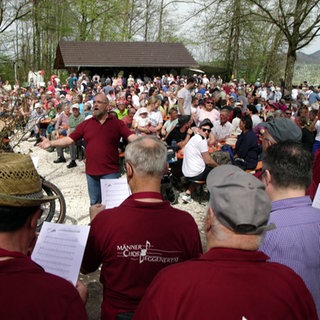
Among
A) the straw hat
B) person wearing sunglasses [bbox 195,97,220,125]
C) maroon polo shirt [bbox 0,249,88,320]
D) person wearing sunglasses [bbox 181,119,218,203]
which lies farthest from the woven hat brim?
person wearing sunglasses [bbox 195,97,220,125]

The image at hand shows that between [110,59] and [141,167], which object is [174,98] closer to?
[141,167]

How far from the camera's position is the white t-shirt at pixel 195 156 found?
19.4 feet

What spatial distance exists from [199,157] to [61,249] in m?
A: 4.36

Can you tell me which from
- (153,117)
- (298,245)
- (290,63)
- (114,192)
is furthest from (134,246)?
(290,63)

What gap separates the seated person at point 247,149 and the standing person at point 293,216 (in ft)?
14.2

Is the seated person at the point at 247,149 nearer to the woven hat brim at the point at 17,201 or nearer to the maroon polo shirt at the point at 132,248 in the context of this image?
the maroon polo shirt at the point at 132,248

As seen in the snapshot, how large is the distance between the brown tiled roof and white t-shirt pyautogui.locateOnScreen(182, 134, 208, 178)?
23029mm

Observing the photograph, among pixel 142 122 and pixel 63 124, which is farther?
pixel 63 124

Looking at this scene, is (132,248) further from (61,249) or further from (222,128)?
(222,128)

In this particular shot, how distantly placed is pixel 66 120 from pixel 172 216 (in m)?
8.53

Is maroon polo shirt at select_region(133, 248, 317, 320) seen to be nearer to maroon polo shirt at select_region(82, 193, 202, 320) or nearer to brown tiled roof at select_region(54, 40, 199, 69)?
maroon polo shirt at select_region(82, 193, 202, 320)

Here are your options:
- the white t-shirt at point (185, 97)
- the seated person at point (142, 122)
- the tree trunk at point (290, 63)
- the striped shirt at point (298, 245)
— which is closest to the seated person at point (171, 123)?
the seated person at point (142, 122)

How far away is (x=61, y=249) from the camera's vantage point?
1.87m

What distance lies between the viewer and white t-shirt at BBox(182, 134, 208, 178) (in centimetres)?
592
